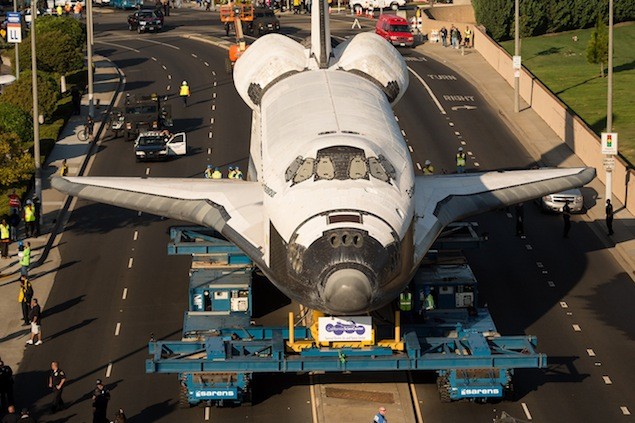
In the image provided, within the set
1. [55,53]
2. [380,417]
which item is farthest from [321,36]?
[55,53]

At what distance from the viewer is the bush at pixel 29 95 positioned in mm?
84188

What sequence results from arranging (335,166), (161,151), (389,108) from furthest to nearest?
1. (161,151)
2. (389,108)
3. (335,166)

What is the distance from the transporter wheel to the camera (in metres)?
45.5

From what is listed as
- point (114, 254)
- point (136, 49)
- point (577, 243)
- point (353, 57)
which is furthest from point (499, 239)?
point (136, 49)

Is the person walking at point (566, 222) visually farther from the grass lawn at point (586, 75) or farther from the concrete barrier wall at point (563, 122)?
the grass lawn at point (586, 75)

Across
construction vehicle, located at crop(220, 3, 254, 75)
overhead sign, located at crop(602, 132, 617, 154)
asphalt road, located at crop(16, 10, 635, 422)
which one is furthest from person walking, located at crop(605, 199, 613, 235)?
construction vehicle, located at crop(220, 3, 254, 75)

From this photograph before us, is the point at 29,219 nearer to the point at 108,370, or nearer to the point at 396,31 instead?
the point at 108,370

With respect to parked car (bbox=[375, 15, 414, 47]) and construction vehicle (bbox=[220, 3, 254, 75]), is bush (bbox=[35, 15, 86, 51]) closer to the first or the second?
construction vehicle (bbox=[220, 3, 254, 75])

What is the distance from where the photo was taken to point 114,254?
6256 centimetres

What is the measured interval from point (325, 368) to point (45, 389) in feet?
32.3

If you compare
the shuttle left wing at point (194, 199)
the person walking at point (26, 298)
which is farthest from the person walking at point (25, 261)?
the shuttle left wing at point (194, 199)

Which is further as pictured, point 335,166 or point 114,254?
point 114,254

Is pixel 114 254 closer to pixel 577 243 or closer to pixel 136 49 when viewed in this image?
pixel 577 243

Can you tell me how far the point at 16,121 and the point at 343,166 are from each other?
3796 cm
